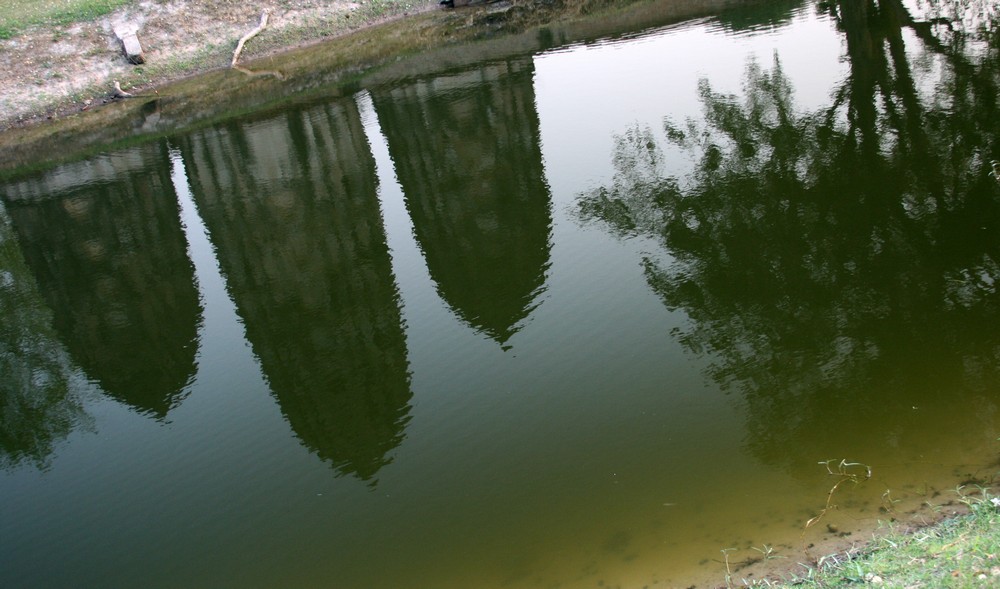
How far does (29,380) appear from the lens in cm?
1534

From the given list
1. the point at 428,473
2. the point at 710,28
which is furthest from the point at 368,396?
the point at 710,28

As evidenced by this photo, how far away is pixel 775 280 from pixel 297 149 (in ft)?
56.3

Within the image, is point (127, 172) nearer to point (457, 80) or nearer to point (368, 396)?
point (457, 80)

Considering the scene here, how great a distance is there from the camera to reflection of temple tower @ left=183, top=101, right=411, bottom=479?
11523 millimetres

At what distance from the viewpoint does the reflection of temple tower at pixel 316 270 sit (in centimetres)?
1152

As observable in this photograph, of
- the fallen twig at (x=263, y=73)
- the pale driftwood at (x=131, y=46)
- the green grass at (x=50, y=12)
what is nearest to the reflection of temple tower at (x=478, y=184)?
the fallen twig at (x=263, y=73)

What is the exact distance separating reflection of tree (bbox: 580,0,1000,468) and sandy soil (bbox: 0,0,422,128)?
2635 cm

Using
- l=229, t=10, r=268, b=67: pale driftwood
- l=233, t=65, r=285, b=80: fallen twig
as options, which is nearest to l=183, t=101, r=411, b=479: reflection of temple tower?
l=233, t=65, r=285, b=80: fallen twig

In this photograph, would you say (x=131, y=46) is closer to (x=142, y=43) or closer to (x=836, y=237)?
(x=142, y=43)

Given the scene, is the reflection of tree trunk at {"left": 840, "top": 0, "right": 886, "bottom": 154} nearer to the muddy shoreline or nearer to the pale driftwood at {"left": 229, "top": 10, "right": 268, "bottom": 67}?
the muddy shoreline

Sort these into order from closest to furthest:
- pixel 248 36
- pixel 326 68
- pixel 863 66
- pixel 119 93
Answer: pixel 863 66 → pixel 326 68 → pixel 119 93 → pixel 248 36

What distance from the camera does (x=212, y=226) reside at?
67.5 ft

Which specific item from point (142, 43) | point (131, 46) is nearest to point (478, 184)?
point (131, 46)

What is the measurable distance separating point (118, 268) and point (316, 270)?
583 cm
